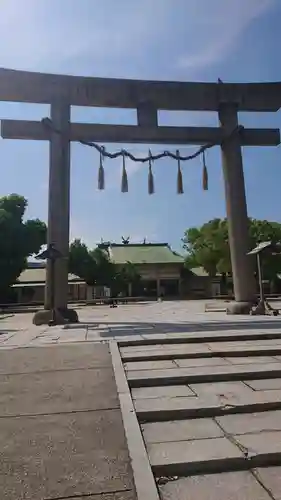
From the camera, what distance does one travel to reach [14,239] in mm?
24766

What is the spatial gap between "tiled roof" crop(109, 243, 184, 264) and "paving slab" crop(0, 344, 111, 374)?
28929mm

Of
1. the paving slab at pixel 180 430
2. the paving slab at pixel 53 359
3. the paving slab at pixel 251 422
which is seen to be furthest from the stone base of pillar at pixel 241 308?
the paving slab at pixel 180 430

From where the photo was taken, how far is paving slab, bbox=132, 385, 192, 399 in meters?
3.52

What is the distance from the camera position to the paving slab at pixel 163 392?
11.5ft

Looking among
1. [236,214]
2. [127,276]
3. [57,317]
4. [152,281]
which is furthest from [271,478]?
[152,281]

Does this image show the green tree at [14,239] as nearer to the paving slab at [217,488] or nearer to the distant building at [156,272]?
the distant building at [156,272]

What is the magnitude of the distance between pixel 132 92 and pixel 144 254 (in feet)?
86.9

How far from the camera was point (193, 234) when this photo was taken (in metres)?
35.3

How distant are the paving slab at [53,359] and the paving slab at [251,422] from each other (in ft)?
6.02

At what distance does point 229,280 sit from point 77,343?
98.2ft

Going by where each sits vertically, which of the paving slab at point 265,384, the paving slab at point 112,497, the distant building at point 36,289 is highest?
the distant building at point 36,289

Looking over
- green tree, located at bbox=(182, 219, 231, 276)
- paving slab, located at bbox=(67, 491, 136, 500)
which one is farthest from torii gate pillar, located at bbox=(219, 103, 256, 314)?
green tree, located at bbox=(182, 219, 231, 276)

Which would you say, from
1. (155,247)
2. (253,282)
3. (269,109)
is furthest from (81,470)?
(155,247)

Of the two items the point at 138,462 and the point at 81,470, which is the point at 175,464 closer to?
the point at 138,462
